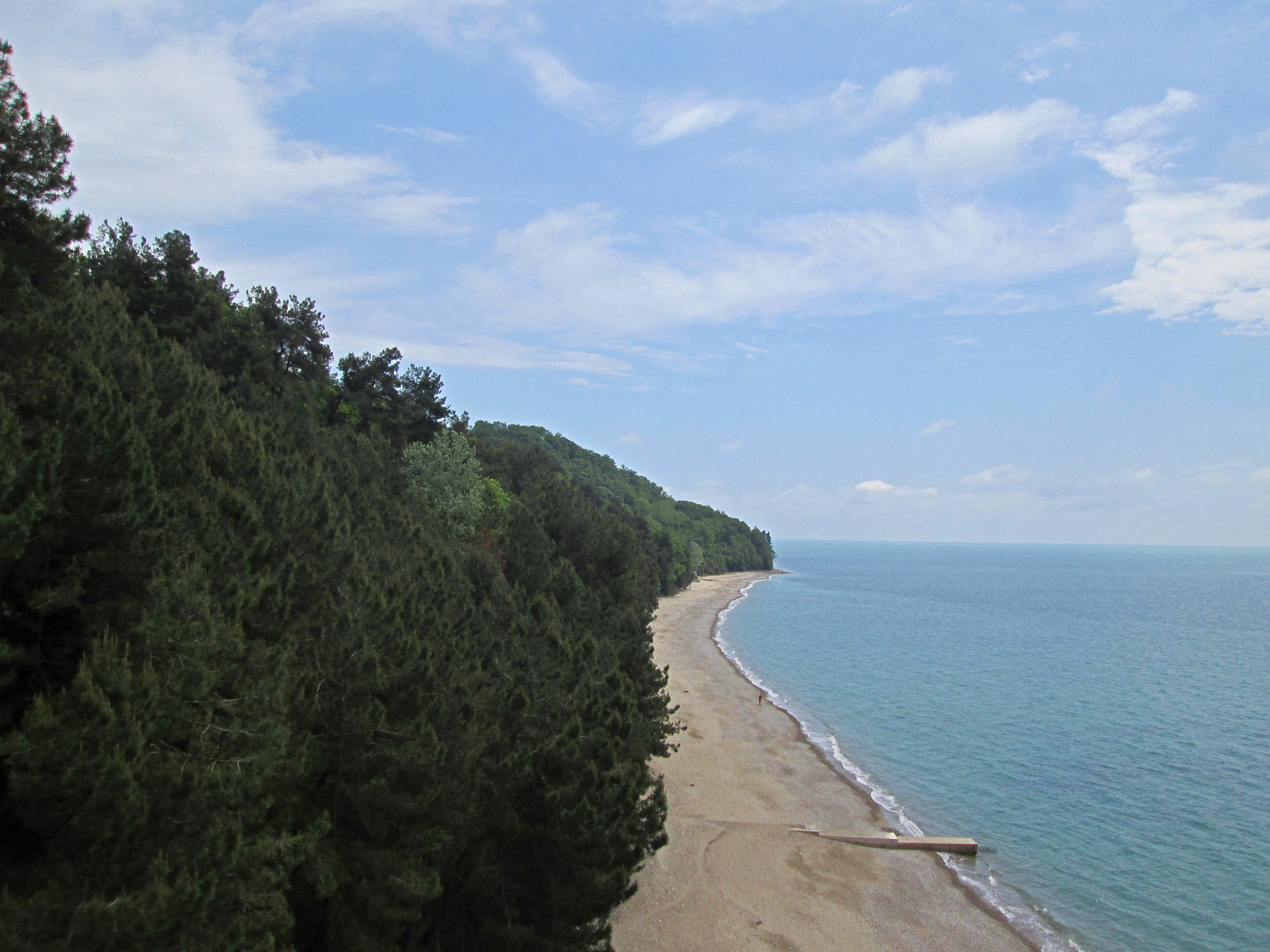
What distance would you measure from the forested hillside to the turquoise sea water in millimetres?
60270

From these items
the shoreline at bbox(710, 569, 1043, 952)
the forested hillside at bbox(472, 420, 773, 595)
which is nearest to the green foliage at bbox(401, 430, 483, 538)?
the shoreline at bbox(710, 569, 1043, 952)

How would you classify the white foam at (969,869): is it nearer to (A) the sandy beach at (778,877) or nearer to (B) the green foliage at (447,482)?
(A) the sandy beach at (778,877)

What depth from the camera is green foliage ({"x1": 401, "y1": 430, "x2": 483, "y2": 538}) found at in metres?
35.8

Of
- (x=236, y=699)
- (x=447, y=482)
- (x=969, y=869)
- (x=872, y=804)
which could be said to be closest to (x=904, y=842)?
(x=969, y=869)

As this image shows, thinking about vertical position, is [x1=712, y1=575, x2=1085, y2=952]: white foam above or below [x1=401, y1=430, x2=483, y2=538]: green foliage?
below

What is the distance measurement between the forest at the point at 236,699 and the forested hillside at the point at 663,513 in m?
100

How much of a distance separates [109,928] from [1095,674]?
60153mm

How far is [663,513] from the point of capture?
175 m

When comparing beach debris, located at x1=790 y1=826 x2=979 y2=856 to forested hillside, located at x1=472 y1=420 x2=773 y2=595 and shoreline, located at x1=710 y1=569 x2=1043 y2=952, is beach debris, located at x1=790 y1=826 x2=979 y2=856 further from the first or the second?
forested hillside, located at x1=472 y1=420 x2=773 y2=595

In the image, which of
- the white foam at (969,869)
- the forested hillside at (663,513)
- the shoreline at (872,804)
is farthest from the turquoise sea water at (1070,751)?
the forested hillside at (663,513)

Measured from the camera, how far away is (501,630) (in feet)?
72.8

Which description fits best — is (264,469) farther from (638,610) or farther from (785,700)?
(785,700)

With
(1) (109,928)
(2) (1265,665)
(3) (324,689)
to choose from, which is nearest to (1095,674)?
(2) (1265,665)

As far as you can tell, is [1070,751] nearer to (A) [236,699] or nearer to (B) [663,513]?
(A) [236,699]
